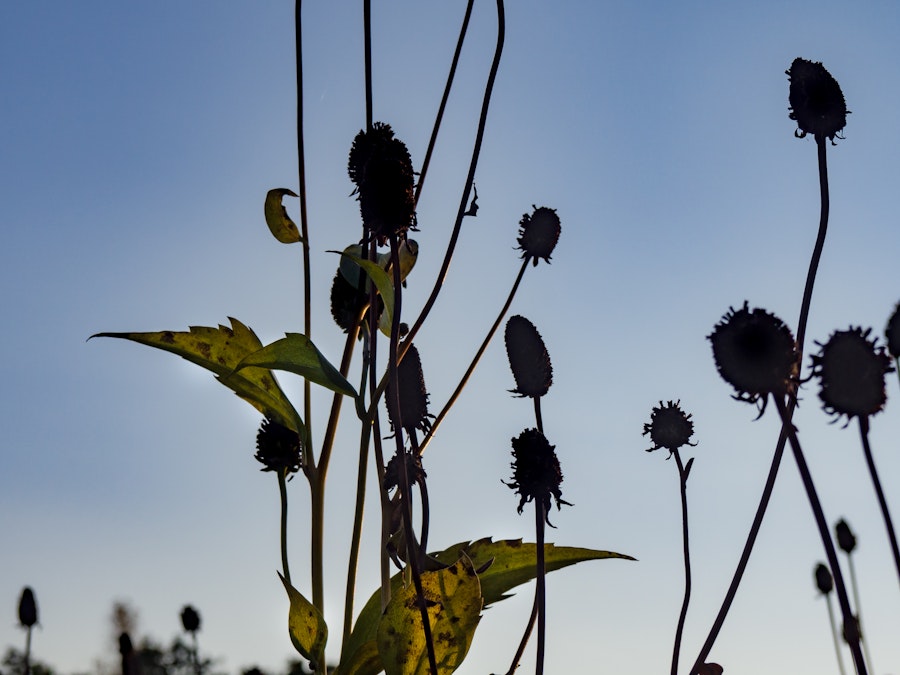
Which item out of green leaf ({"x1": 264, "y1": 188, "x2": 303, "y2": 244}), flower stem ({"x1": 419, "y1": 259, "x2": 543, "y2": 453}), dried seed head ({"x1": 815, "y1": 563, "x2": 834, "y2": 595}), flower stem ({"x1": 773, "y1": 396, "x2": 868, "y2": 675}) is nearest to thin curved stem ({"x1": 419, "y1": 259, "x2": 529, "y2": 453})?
flower stem ({"x1": 419, "y1": 259, "x2": 543, "y2": 453})

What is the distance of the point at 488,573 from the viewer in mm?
1399

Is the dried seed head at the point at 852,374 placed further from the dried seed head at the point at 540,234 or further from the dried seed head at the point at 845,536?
the dried seed head at the point at 845,536

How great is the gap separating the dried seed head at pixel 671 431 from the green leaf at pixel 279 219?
0.62 meters

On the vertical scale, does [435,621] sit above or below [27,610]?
below

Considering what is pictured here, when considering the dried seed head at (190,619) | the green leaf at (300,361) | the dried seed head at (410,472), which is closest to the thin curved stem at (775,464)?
the dried seed head at (410,472)

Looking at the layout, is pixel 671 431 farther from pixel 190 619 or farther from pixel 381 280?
pixel 190 619

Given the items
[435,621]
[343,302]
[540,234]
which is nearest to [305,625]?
[435,621]

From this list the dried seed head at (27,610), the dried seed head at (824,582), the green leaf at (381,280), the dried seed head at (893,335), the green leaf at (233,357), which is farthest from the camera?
the dried seed head at (824,582)

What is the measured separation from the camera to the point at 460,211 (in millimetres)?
1336

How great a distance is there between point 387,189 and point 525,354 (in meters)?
0.27

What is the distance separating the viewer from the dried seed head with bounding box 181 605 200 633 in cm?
354

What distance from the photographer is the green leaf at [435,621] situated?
4.02 feet

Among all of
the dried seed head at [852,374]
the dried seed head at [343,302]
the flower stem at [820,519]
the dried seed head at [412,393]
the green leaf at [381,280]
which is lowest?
the flower stem at [820,519]

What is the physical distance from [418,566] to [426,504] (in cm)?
14
